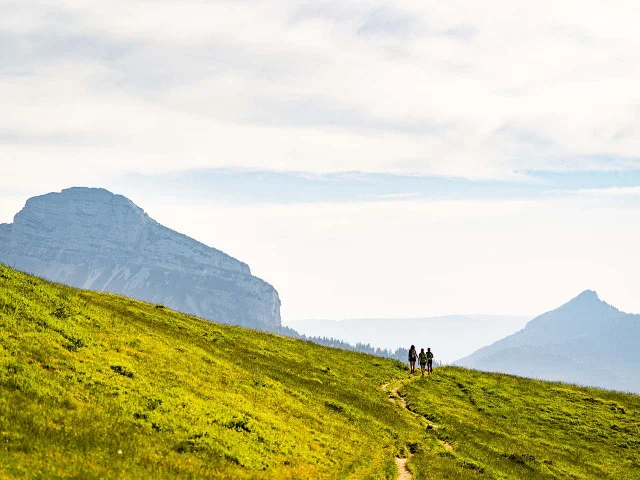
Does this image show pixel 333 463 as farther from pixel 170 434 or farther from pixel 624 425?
pixel 624 425

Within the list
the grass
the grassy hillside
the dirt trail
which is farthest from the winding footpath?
the grass

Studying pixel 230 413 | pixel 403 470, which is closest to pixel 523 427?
pixel 403 470

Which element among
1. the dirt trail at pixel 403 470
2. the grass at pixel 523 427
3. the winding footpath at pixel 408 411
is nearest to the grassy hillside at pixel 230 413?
the grass at pixel 523 427

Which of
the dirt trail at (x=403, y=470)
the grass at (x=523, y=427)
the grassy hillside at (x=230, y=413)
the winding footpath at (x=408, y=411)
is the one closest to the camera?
the grassy hillside at (x=230, y=413)

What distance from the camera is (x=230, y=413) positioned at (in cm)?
2795

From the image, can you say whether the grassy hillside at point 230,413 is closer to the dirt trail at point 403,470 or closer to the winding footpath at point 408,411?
the winding footpath at point 408,411

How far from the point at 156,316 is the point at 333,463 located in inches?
1237

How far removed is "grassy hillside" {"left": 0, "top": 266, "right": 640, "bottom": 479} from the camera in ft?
65.1

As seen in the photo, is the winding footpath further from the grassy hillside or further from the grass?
the grass

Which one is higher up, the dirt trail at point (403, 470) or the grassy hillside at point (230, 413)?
the grassy hillside at point (230, 413)

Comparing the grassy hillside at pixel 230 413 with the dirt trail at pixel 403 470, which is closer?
the grassy hillside at pixel 230 413

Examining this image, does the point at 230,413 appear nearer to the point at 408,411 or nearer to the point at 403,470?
the point at 403,470

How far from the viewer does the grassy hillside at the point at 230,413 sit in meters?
19.8

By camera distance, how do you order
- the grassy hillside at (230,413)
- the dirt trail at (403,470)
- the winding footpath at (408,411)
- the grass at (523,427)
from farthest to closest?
the grass at (523,427)
the winding footpath at (408,411)
the dirt trail at (403,470)
the grassy hillside at (230,413)
